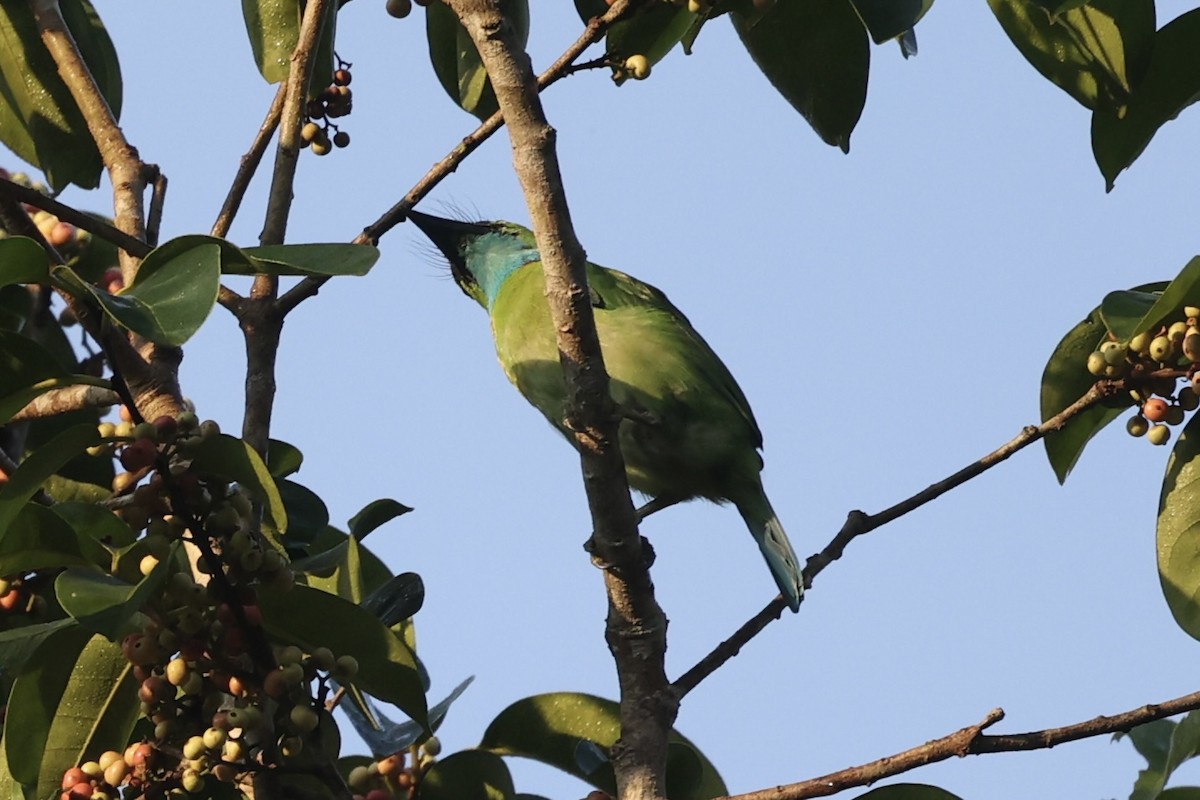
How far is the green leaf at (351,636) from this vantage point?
6.43 ft

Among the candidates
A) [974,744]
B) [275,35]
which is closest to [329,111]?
[275,35]

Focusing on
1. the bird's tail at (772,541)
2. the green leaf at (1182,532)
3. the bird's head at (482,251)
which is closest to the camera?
the green leaf at (1182,532)

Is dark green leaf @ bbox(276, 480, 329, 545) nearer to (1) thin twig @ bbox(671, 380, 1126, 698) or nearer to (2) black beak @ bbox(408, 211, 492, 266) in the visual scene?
(1) thin twig @ bbox(671, 380, 1126, 698)

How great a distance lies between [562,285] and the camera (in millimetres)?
1993

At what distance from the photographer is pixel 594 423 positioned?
2049mm

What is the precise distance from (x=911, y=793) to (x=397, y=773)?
30.0 inches

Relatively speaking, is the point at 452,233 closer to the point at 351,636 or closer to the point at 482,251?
the point at 482,251

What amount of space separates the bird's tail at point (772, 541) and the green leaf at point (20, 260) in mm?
1981

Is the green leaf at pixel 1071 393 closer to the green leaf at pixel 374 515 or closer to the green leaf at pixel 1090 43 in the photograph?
the green leaf at pixel 1090 43

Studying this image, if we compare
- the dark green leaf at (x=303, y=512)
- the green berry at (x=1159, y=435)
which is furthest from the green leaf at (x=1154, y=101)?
the dark green leaf at (x=303, y=512)

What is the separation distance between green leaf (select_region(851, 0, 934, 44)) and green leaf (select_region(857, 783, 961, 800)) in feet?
3.24

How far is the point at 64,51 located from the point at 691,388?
1592 mm

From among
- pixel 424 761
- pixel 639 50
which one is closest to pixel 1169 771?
pixel 424 761

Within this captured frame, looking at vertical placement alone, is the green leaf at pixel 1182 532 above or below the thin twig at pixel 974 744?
above
